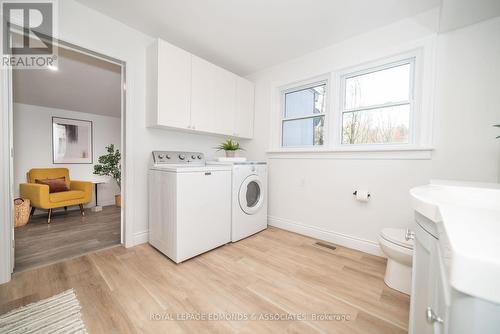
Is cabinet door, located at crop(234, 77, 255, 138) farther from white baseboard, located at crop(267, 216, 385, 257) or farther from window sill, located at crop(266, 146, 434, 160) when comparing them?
white baseboard, located at crop(267, 216, 385, 257)

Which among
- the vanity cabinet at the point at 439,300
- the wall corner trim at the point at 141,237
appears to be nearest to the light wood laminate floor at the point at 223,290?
the wall corner trim at the point at 141,237

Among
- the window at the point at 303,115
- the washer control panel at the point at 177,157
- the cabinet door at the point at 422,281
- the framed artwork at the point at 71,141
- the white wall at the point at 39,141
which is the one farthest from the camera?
the framed artwork at the point at 71,141

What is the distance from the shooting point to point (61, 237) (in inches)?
95.1

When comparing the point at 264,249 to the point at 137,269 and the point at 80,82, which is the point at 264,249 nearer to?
the point at 137,269

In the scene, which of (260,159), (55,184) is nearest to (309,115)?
(260,159)

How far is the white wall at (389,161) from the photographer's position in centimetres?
155

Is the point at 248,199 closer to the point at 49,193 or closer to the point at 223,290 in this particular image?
the point at 223,290

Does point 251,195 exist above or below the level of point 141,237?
above

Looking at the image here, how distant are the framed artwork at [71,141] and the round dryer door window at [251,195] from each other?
4.03m

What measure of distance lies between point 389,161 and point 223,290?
195 centimetres

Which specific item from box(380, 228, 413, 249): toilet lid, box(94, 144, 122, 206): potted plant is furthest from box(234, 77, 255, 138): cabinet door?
box(94, 144, 122, 206): potted plant

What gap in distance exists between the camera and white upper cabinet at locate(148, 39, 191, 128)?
6.50ft

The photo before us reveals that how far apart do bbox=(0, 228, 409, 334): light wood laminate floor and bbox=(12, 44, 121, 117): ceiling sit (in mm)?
2272

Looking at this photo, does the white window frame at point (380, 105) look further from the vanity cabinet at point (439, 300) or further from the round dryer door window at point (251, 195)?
the vanity cabinet at point (439, 300)
